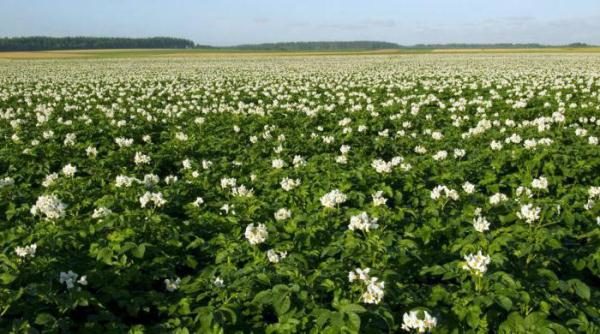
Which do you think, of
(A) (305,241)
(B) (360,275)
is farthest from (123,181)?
(B) (360,275)

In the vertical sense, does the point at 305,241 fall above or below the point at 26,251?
below

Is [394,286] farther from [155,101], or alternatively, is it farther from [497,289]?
[155,101]

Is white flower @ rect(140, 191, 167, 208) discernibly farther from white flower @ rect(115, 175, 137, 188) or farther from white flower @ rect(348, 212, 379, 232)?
white flower @ rect(348, 212, 379, 232)

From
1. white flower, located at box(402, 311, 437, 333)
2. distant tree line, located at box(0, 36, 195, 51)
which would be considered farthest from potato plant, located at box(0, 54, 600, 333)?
distant tree line, located at box(0, 36, 195, 51)

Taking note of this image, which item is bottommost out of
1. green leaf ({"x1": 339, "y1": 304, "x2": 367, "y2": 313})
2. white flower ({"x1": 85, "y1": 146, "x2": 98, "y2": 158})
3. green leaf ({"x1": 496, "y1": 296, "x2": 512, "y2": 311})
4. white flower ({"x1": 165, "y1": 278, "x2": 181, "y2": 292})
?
white flower ({"x1": 165, "y1": 278, "x2": 181, "y2": 292})

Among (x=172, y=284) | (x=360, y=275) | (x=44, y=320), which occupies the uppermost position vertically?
(x=360, y=275)

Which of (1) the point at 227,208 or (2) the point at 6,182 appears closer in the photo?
(1) the point at 227,208

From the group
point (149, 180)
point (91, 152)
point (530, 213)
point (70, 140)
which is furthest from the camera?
point (70, 140)

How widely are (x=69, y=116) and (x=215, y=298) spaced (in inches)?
563

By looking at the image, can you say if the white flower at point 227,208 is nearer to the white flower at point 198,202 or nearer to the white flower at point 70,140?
the white flower at point 198,202

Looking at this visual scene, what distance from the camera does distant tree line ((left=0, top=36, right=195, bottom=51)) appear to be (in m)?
132

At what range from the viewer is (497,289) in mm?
3943

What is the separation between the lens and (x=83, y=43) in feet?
482

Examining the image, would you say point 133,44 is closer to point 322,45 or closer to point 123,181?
point 322,45
